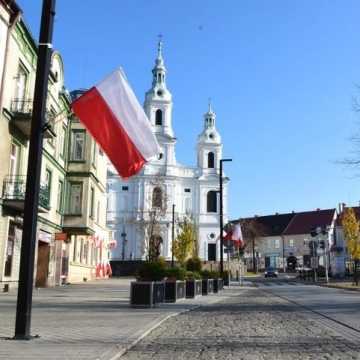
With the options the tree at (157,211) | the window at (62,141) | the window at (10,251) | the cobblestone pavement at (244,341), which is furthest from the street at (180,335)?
the tree at (157,211)

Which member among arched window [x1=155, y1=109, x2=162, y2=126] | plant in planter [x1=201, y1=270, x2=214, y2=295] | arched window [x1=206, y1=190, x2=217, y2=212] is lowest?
plant in planter [x1=201, y1=270, x2=214, y2=295]

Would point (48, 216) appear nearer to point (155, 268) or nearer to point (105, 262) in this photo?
point (155, 268)

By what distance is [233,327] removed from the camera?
42.1 feet

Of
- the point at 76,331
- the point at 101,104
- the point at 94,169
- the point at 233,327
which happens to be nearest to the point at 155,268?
the point at 233,327

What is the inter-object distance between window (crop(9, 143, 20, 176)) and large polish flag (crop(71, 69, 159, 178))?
50.2 ft

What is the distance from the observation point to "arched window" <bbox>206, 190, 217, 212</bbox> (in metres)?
91.7

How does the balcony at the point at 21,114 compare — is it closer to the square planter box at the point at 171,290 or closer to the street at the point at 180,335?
the square planter box at the point at 171,290

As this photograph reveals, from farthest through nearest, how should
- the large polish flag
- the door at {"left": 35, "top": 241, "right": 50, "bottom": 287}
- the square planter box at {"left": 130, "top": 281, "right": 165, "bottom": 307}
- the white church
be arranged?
the white church
the door at {"left": 35, "top": 241, "right": 50, "bottom": 287}
the square planter box at {"left": 130, "top": 281, "right": 165, "bottom": 307}
the large polish flag

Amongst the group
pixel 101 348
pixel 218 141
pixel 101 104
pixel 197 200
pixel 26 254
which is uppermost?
pixel 218 141

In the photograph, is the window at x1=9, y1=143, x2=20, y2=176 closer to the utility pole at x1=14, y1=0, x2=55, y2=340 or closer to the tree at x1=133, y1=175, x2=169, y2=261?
the utility pole at x1=14, y1=0, x2=55, y2=340

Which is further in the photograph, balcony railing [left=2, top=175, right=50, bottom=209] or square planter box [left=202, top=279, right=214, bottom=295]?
square planter box [left=202, top=279, right=214, bottom=295]

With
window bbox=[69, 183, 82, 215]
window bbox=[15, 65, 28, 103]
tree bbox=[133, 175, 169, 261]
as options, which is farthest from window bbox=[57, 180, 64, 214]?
tree bbox=[133, 175, 169, 261]

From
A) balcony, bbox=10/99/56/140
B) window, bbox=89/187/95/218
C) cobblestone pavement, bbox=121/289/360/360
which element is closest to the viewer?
cobblestone pavement, bbox=121/289/360/360

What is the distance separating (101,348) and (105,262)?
51.8 metres
